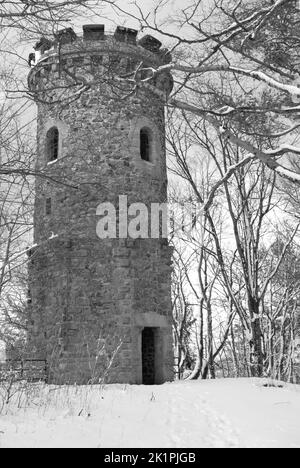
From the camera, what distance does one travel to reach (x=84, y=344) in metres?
11.4

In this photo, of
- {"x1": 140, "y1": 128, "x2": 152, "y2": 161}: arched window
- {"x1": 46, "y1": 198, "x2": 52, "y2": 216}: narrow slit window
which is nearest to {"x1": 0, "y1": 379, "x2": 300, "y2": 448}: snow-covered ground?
{"x1": 46, "y1": 198, "x2": 52, "y2": 216}: narrow slit window

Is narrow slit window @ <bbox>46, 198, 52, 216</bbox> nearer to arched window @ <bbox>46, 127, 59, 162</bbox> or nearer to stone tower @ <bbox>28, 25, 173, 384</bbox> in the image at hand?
stone tower @ <bbox>28, 25, 173, 384</bbox>

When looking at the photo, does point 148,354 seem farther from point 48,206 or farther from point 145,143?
point 145,143

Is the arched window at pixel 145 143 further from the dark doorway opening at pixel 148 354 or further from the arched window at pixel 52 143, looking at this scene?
the dark doorway opening at pixel 148 354

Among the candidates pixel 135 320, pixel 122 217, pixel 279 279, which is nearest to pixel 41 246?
pixel 122 217

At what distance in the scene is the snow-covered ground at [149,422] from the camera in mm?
4125

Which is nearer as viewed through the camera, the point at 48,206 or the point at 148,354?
the point at 148,354

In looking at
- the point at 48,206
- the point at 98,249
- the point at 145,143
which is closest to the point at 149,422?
the point at 98,249

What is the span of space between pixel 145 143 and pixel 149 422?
9.74 metres

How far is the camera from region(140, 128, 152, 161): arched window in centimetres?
1367

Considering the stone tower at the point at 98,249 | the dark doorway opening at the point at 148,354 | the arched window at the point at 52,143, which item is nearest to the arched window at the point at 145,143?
the stone tower at the point at 98,249

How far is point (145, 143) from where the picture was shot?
13.8m
